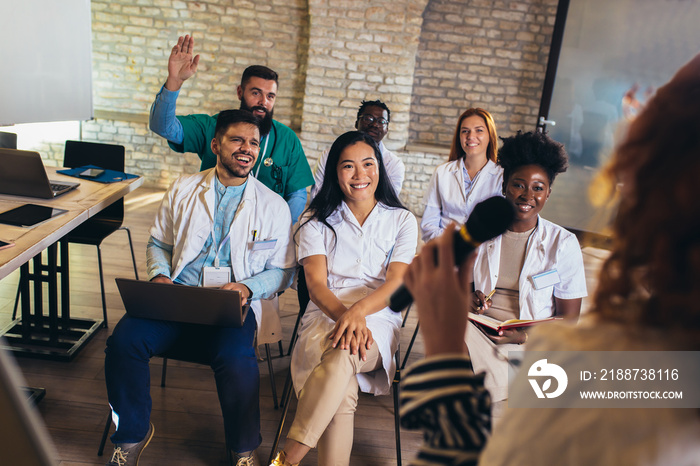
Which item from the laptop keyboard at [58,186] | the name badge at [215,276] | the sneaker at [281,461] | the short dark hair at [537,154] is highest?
the short dark hair at [537,154]

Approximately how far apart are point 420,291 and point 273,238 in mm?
1555

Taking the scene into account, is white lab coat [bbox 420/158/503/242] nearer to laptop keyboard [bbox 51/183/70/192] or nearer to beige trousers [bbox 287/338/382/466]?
beige trousers [bbox 287/338/382/466]

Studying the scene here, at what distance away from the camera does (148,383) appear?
1854 millimetres

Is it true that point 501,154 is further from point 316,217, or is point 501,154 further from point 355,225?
point 316,217

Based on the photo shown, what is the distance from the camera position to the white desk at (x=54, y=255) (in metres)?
1.89

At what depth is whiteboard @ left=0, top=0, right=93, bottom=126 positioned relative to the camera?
4234 millimetres

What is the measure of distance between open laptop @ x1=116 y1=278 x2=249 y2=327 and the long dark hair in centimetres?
55

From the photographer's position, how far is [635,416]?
0.53 m

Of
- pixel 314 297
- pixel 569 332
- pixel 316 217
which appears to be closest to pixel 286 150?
pixel 316 217

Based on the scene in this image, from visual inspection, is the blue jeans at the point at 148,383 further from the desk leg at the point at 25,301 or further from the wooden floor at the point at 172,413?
the desk leg at the point at 25,301

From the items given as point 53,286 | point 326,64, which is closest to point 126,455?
point 53,286

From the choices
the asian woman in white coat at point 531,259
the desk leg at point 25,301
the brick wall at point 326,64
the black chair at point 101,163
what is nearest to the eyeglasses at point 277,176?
the black chair at point 101,163

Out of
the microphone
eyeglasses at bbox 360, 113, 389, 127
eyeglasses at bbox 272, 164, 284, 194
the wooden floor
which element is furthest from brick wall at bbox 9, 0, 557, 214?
the microphone

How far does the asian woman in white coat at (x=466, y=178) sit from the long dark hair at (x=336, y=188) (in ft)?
2.22
